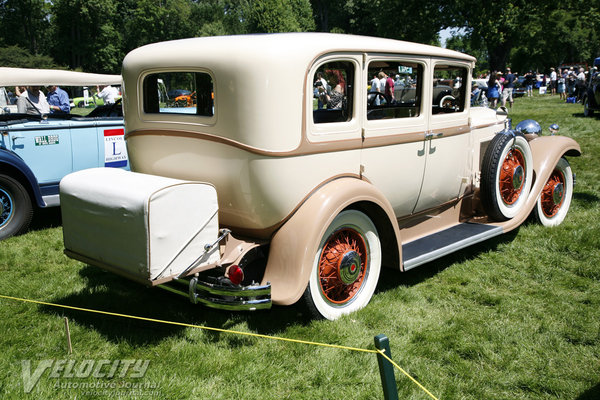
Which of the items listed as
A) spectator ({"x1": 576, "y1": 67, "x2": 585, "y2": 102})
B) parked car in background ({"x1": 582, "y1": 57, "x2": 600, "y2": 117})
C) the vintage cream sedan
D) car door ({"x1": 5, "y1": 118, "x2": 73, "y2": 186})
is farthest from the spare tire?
spectator ({"x1": 576, "y1": 67, "x2": 585, "y2": 102})

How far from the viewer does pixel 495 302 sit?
Result: 158 inches

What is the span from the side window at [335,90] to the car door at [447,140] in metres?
0.93

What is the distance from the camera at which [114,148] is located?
6805mm

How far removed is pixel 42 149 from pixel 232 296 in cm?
423

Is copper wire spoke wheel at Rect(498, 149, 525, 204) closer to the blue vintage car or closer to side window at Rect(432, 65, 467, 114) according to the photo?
side window at Rect(432, 65, 467, 114)

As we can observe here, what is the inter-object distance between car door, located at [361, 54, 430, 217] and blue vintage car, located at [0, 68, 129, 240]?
13.0 feet

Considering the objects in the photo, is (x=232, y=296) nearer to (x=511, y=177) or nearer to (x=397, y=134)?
(x=397, y=134)

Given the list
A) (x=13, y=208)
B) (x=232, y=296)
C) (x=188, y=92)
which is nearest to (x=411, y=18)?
(x=13, y=208)

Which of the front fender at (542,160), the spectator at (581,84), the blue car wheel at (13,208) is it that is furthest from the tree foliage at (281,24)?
the blue car wheel at (13,208)

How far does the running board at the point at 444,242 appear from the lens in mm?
4027

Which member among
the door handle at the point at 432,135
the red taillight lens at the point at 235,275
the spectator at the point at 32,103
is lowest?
the red taillight lens at the point at 235,275

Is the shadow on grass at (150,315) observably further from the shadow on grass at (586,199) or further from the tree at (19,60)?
the tree at (19,60)

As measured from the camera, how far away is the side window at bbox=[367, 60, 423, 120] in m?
4.12

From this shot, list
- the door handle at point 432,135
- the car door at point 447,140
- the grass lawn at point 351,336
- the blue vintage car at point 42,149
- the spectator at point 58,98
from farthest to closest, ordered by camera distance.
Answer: the spectator at point 58,98
the blue vintage car at point 42,149
the car door at point 447,140
the door handle at point 432,135
the grass lawn at point 351,336
